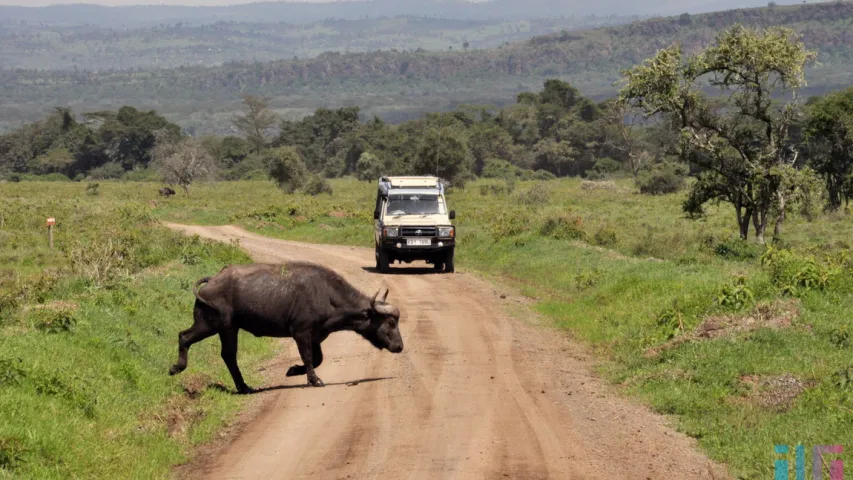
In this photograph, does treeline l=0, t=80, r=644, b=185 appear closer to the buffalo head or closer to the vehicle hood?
the vehicle hood

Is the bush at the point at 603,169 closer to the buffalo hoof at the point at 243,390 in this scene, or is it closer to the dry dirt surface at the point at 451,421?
the dry dirt surface at the point at 451,421

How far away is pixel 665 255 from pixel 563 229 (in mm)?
4388

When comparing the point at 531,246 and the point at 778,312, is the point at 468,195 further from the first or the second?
the point at 778,312

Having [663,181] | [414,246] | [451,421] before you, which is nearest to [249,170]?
[663,181]

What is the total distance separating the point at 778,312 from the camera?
16.5m

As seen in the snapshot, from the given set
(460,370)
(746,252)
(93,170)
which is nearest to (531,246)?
(746,252)

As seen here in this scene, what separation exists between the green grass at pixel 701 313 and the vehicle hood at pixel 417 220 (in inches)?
A: 87.8

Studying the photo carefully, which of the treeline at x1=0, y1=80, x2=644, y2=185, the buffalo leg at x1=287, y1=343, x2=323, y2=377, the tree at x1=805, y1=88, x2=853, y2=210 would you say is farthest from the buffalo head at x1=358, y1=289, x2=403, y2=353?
the treeline at x1=0, y1=80, x2=644, y2=185

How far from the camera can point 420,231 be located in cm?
2855

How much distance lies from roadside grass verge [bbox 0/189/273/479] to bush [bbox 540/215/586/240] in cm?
1442

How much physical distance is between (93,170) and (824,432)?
118674 millimetres

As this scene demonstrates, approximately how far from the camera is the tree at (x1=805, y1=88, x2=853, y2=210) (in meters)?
49.9

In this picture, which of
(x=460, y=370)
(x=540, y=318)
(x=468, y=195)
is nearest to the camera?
(x=460, y=370)
